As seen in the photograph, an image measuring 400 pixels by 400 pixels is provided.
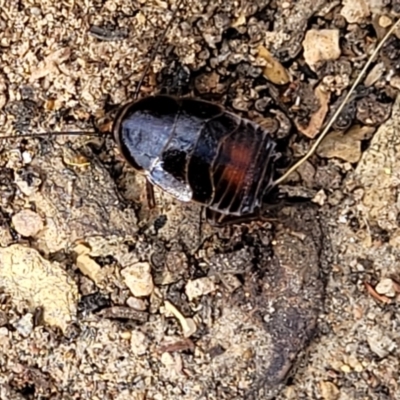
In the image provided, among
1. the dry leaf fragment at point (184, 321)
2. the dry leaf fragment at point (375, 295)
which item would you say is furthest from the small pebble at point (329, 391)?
the dry leaf fragment at point (184, 321)

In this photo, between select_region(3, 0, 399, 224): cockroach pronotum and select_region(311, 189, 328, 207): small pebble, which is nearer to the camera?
select_region(3, 0, 399, 224): cockroach pronotum

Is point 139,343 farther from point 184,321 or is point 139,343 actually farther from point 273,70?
point 273,70

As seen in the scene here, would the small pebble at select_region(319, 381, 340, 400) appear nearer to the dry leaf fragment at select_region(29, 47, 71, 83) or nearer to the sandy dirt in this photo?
the sandy dirt

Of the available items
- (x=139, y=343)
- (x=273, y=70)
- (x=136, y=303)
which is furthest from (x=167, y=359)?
(x=273, y=70)

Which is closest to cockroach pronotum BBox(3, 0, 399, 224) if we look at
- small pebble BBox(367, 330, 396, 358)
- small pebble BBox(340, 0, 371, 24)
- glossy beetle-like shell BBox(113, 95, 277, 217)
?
glossy beetle-like shell BBox(113, 95, 277, 217)

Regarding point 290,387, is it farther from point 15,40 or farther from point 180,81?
point 15,40

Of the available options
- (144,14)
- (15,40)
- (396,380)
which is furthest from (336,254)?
(15,40)

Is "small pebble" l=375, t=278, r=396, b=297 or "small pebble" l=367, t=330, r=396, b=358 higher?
"small pebble" l=375, t=278, r=396, b=297

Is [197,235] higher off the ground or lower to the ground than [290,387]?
higher
